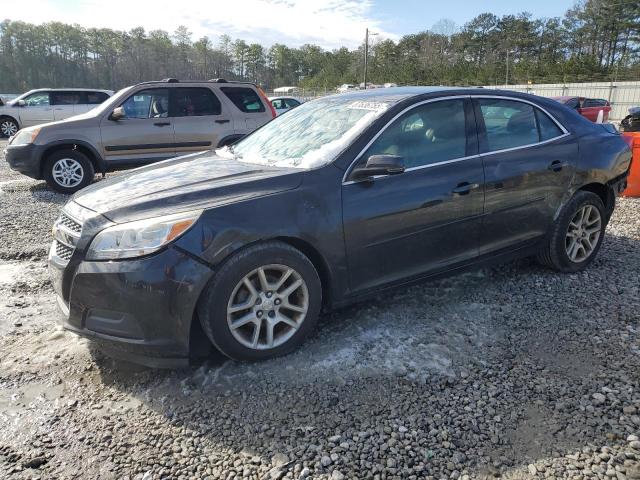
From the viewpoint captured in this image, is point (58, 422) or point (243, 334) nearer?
point (58, 422)

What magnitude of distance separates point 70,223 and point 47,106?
57.8ft

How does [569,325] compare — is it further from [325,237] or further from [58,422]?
[58,422]

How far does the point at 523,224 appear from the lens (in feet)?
13.1

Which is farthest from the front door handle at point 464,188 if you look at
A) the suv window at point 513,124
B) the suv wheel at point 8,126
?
the suv wheel at point 8,126

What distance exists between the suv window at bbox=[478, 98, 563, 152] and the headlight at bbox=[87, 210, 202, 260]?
2396mm

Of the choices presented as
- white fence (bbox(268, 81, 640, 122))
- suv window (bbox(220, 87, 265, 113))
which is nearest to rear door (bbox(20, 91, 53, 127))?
suv window (bbox(220, 87, 265, 113))

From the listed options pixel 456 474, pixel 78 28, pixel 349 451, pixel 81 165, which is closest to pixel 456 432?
pixel 456 474

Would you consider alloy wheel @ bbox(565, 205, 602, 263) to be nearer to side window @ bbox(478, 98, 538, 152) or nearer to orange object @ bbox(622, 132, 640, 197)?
side window @ bbox(478, 98, 538, 152)

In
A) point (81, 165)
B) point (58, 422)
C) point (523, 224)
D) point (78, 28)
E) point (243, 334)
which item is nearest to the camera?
point (58, 422)

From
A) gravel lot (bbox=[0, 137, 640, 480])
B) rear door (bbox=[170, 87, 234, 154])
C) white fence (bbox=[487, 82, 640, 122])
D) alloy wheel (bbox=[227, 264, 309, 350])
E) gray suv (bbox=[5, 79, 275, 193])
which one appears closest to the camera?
gravel lot (bbox=[0, 137, 640, 480])

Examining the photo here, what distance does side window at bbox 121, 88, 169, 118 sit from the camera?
8.52 m

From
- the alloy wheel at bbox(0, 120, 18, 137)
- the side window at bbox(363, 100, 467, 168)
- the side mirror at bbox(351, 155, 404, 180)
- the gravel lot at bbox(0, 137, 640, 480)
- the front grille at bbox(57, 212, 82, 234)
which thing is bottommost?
the gravel lot at bbox(0, 137, 640, 480)

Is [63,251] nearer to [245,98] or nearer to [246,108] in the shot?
[246,108]

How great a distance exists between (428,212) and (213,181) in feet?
4.81
